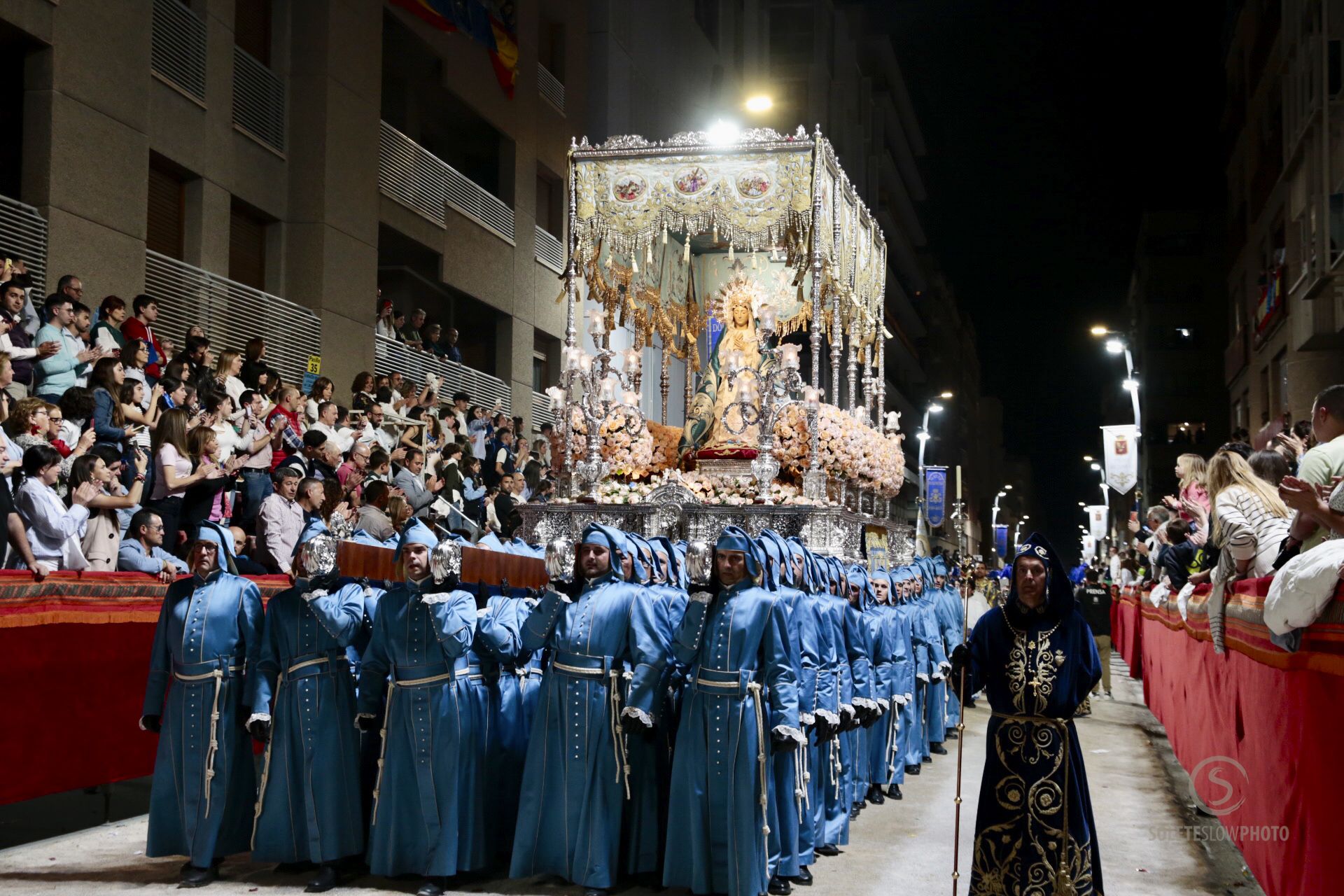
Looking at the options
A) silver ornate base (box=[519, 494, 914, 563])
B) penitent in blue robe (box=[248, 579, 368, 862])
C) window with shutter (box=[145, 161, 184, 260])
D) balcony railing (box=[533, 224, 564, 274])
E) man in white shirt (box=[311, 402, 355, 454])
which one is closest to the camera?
penitent in blue robe (box=[248, 579, 368, 862])

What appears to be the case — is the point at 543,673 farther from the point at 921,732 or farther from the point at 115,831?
the point at 921,732

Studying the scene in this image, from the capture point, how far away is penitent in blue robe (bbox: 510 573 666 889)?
7676 mm

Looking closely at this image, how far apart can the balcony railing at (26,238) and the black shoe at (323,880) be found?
8.42 metres

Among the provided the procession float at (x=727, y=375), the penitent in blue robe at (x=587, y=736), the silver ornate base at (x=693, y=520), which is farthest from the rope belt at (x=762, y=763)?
Result: the procession float at (x=727, y=375)

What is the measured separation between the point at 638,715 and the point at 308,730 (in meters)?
2.02

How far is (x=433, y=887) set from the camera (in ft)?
24.8

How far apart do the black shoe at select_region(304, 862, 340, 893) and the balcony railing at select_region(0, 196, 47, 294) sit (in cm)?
842

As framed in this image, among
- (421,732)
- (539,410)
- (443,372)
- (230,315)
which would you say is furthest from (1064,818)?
(539,410)

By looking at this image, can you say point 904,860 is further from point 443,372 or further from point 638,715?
point 443,372

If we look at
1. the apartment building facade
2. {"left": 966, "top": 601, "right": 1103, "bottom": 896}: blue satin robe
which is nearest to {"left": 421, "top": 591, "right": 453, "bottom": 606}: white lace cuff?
{"left": 966, "top": 601, "right": 1103, "bottom": 896}: blue satin robe

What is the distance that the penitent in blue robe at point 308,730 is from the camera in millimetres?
7902

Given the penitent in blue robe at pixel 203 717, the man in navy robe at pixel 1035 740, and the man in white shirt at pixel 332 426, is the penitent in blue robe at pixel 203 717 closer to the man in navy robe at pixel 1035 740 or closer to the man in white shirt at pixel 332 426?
the man in navy robe at pixel 1035 740

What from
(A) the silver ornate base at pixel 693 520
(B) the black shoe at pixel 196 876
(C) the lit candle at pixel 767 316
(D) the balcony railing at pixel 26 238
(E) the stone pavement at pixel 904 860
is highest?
(D) the balcony railing at pixel 26 238

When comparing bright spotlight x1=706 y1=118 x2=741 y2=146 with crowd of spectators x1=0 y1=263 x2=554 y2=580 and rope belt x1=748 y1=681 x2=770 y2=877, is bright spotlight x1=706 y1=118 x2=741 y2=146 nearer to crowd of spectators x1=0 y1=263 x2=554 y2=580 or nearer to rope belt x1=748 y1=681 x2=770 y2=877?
crowd of spectators x1=0 y1=263 x2=554 y2=580
